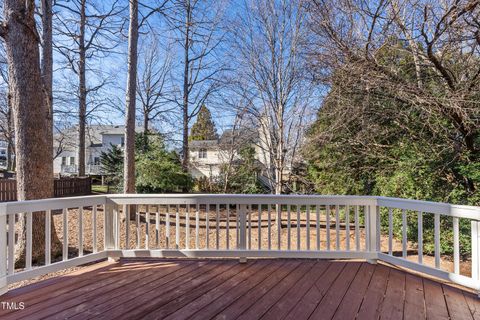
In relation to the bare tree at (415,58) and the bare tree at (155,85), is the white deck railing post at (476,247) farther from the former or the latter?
the bare tree at (155,85)

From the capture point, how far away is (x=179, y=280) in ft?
8.95

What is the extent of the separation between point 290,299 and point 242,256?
1.02 meters

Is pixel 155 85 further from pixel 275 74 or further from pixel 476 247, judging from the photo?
pixel 476 247

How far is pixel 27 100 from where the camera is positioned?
3.67 m

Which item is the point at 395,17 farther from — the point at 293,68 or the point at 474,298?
the point at 474,298

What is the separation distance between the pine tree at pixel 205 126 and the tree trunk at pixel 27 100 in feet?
25.8

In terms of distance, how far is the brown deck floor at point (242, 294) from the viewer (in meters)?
2.10

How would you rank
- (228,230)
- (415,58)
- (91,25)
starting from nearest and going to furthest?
(228,230) → (415,58) → (91,25)

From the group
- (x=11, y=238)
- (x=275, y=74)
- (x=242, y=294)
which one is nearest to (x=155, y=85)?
(x=275, y=74)

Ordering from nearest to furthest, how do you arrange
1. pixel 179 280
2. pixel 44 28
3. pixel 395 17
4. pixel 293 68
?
1. pixel 179 280
2. pixel 395 17
3. pixel 44 28
4. pixel 293 68

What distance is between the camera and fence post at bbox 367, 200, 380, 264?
10.6 ft

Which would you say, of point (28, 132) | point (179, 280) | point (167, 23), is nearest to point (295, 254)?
point (179, 280)

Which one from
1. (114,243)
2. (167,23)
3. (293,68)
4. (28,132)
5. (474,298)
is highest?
(167,23)

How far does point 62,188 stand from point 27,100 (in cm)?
794
